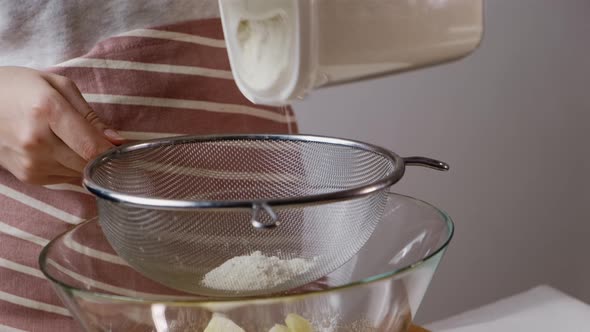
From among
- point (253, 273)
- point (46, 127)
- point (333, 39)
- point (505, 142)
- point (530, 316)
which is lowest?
point (505, 142)

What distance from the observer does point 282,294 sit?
556 millimetres

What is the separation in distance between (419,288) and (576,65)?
5.51ft

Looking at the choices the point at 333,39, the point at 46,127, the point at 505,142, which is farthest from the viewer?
the point at 505,142

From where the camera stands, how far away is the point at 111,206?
0.68 m

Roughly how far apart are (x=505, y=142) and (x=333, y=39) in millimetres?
1599

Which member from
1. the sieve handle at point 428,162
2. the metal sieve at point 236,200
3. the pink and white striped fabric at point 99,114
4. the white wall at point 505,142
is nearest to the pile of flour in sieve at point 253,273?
the metal sieve at point 236,200

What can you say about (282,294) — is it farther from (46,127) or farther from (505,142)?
(505,142)

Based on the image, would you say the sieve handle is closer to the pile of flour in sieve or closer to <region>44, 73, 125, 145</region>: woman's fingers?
the pile of flour in sieve

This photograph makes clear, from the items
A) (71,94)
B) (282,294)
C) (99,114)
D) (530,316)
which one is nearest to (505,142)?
(530,316)

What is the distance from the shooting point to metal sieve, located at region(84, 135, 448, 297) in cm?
65

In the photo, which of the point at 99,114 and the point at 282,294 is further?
the point at 99,114

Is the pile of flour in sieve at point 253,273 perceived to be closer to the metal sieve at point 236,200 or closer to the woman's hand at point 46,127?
the metal sieve at point 236,200

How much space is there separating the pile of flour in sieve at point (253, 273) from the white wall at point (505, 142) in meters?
1.08

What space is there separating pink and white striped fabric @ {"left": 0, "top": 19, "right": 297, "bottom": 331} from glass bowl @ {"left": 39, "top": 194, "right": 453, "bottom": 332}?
19 cm
